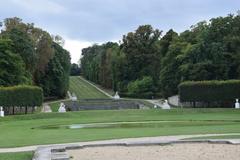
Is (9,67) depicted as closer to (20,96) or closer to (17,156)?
(20,96)

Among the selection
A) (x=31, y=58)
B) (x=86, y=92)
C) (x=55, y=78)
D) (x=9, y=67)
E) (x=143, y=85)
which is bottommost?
(x=86, y=92)

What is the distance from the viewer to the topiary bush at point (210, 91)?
67.1 metres

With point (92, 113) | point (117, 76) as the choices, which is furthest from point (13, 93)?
point (117, 76)

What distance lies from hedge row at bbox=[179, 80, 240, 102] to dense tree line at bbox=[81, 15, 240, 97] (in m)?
7.22

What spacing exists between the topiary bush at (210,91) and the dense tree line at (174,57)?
721cm

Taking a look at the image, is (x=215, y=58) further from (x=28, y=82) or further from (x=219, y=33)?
(x=28, y=82)

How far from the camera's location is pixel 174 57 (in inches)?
3622

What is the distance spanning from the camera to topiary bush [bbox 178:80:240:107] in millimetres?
67062

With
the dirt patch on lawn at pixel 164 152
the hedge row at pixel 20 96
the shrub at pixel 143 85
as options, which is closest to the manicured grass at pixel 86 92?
the shrub at pixel 143 85

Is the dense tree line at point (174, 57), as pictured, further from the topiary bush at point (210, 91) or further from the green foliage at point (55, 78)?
the green foliage at point (55, 78)

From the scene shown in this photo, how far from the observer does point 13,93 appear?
198 feet

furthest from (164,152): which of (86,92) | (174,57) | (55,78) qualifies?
(86,92)

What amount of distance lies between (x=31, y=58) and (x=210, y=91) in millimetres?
29567

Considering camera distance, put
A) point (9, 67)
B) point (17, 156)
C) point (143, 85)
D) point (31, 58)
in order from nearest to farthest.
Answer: point (17, 156) < point (9, 67) < point (31, 58) < point (143, 85)
